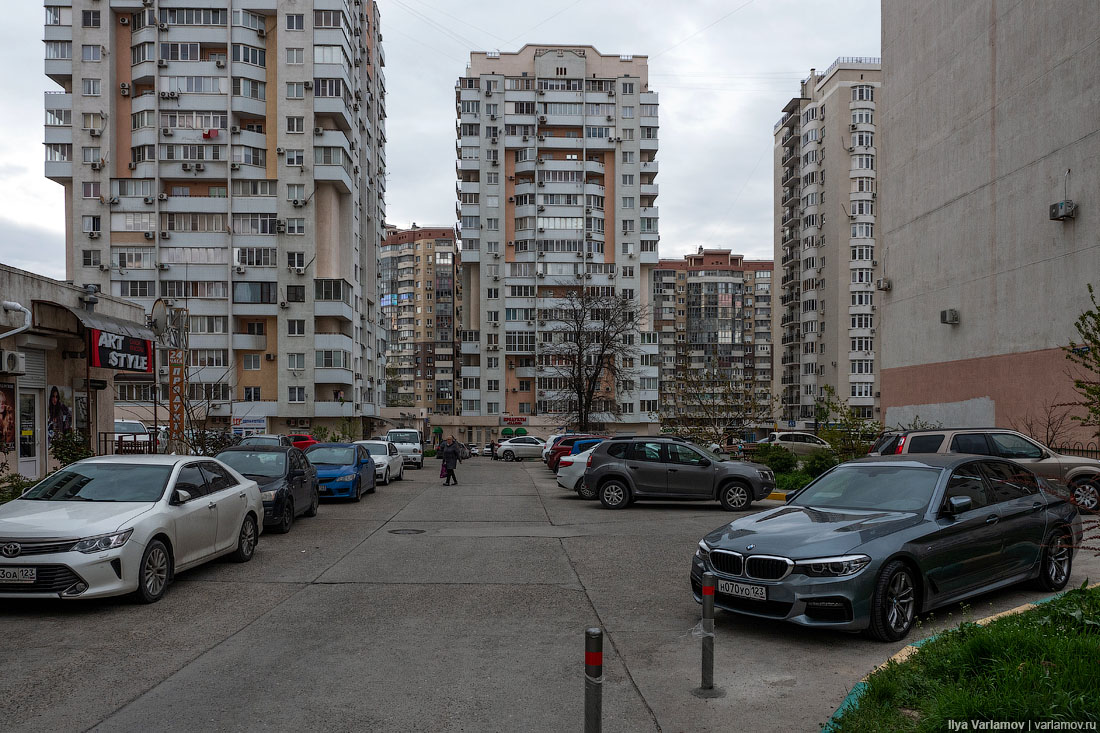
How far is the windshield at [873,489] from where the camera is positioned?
7629mm

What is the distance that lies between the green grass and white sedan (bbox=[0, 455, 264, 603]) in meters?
6.80

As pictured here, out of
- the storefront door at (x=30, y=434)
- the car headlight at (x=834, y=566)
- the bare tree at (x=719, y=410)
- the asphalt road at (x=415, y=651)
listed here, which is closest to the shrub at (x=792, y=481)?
the bare tree at (x=719, y=410)

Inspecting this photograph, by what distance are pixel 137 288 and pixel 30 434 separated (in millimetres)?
47149

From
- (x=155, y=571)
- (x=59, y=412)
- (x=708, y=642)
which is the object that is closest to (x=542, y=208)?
(x=59, y=412)

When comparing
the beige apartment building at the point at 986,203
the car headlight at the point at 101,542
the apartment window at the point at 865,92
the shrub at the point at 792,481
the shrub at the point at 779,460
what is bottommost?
the shrub at the point at 792,481

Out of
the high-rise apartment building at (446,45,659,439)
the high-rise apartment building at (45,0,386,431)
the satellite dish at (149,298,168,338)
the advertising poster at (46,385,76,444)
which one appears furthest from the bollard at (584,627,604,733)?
the high-rise apartment building at (446,45,659,439)

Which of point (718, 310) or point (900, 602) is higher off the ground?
point (718, 310)

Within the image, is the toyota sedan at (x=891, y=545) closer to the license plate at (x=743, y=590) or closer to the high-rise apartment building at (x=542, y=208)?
the license plate at (x=743, y=590)

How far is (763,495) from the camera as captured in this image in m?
17.8

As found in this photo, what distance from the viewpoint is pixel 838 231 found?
74625mm

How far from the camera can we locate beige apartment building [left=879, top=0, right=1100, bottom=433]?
858 inches

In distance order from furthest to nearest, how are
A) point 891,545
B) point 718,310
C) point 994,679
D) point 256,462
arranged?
point 718,310, point 256,462, point 891,545, point 994,679

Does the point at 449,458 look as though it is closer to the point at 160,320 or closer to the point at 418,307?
the point at 160,320

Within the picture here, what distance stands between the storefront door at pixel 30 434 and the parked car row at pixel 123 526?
10.4 metres
